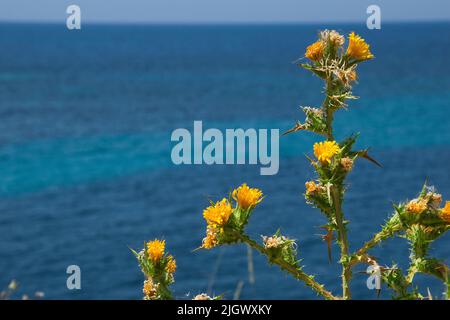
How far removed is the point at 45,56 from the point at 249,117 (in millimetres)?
74371

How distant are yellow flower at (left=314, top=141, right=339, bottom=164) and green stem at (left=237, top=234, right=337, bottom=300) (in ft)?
1.14

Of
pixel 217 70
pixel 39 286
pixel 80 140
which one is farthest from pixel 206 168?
pixel 217 70

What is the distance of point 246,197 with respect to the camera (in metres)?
2.52

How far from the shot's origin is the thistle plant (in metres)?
2.50

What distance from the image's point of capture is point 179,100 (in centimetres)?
6806

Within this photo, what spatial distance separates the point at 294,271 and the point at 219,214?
0.32 metres

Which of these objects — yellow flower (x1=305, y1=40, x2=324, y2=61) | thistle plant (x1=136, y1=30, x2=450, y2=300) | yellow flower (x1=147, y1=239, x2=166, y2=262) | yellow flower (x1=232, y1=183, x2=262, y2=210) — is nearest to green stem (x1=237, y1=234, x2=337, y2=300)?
thistle plant (x1=136, y1=30, x2=450, y2=300)

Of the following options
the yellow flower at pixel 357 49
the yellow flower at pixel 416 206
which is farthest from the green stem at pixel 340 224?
the yellow flower at pixel 416 206

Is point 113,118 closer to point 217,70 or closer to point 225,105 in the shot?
point 225,105

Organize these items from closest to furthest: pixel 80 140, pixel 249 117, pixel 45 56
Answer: pixel 80 140, pixel 249 117, pixel 45 56

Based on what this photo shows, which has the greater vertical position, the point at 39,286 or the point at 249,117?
the point at 249,117

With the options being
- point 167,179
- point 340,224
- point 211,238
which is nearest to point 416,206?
point 340,224

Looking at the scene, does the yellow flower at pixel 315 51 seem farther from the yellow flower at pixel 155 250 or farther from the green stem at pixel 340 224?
the yellow flower at pixel 155 250

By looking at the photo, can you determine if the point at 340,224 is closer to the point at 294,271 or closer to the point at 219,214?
the point at 294,271
